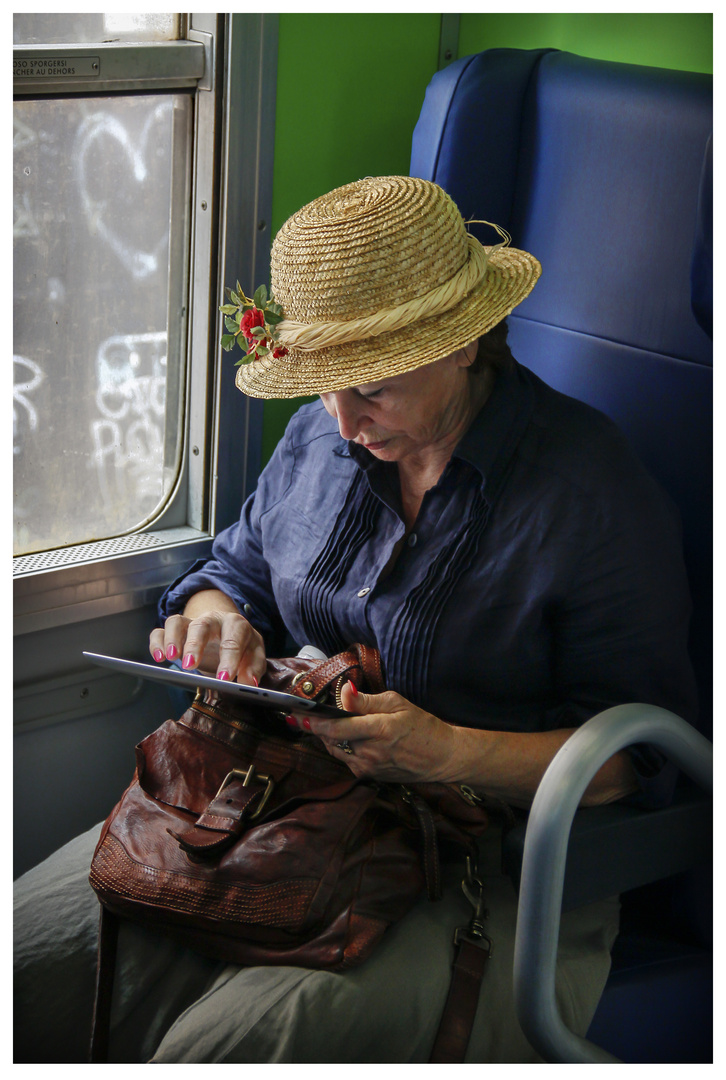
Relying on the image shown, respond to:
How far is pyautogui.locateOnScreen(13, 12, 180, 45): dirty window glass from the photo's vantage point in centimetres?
170

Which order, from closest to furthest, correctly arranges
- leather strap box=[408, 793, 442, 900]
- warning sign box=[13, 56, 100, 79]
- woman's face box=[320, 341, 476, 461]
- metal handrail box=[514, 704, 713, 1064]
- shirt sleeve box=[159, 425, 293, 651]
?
metal handrail box=[514, 704, 713, 1064] < leather strap box=[408, 793, 442, 900] < woman's face box=[320, 341, 476, 461] < warning sign box=[13, 56, 100, 79] < shirt sleeve box=[159, 425, 293, 651]

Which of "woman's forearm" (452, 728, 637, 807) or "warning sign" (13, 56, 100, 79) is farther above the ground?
"warning sign" (13, 56, 100, 79)

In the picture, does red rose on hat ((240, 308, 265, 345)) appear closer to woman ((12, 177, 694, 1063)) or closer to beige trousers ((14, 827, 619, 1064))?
woman ((12, 177, 694, 1063))

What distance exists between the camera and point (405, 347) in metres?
1.46

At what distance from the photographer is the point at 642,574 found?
56.7 inches

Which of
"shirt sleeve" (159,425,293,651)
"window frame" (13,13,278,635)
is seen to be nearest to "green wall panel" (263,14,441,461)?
"window frame" (13,13,278,635)

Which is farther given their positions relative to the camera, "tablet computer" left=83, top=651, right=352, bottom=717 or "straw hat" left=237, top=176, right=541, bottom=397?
"straw hat" left=237, top=176, right=541, bottom=397

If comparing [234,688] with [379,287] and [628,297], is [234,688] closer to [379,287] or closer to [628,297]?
[379,287]

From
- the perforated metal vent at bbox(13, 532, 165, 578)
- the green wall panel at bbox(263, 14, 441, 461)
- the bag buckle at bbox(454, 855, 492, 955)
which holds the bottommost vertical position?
the bag buckle at bbox(454, 855, 492, 955)

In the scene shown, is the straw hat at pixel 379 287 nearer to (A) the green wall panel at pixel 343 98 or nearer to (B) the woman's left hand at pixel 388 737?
(B) the woman's left hand at pixel 388 737

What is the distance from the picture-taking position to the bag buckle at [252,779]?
4.61 ft

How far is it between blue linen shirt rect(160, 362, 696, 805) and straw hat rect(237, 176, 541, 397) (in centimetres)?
17

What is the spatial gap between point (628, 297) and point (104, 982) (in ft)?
4.48

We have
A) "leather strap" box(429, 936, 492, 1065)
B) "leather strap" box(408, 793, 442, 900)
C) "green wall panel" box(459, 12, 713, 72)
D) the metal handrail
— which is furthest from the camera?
"green wall panel" box(459, 12, 713, 72)
